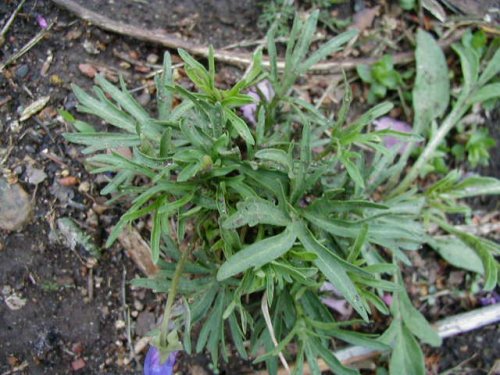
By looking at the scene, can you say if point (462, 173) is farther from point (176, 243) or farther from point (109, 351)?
point (109, 351)

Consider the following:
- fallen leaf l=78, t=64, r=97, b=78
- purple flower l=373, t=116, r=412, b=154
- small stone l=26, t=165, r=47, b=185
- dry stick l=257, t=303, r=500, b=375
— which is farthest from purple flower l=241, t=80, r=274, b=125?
dry stick l=257, t=303, r=500, b=375

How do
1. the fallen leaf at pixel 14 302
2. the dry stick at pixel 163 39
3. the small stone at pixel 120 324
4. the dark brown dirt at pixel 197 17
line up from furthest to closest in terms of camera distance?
the dark brown dirt at pixel 197 17 → the dry stick at pixel 163 39 → the small stone at pixel 120 324 → the fallen leaf at pixel 14 302

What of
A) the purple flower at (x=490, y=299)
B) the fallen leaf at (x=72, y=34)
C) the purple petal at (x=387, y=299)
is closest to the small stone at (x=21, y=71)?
the fallen leaf at (x=72, y=34)

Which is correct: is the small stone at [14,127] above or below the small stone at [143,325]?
above

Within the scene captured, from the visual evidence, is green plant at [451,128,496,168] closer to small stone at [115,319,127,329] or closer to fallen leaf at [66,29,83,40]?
small stone at [115,319,127,329]

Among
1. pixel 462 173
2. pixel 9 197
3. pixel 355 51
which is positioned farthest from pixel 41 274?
pixel 462 173

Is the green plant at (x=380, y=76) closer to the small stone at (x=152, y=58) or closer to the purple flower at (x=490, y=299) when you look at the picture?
the small stone at (x=152, y=58)

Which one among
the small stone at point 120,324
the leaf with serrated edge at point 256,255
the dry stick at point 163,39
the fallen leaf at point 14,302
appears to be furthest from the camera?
the dry stick at point 163,39
